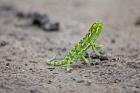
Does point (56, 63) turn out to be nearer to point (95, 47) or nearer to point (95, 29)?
point (95, 47)

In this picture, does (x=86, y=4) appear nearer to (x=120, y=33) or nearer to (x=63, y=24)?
(x=63, y=24)

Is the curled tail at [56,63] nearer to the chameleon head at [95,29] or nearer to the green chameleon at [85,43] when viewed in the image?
the green chameleon at [85,43]

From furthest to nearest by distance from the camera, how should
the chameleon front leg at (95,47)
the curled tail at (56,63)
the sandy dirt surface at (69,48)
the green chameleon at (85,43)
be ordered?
the curled tail at (56,63)
the chameleon front leg at (95,47)
the green chameleon at (85,43)
the sandy dirt surface at (69,48)

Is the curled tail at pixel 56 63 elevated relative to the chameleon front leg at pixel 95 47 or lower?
lower

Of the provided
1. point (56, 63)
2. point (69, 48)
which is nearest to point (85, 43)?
point (56, 63)

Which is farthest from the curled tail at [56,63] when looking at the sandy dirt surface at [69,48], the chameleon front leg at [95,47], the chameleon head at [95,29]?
the chameleon head at [95,29]

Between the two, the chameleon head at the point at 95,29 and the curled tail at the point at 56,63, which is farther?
the curled tail at the point at 56,63

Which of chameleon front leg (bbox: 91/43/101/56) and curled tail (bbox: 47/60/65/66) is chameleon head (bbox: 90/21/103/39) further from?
curled tail (bbox: 47/60/65/66)

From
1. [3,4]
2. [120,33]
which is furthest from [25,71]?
[3,4]
